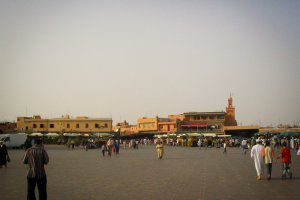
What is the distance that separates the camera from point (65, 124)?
87.3 m

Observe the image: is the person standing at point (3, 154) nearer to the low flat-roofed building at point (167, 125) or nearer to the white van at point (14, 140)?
the white van at point (14, 140)

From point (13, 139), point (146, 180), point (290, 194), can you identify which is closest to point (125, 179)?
point (146, 180)

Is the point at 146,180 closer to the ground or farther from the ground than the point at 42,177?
closer to the ground

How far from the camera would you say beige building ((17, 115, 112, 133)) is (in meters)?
86.6

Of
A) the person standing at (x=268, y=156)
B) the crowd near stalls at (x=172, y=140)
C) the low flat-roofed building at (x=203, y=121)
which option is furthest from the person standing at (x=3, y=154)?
the low flat-roofed building at (x=203, y=121)

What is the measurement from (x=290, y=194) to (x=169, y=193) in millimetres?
3138

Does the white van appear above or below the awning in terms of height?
below

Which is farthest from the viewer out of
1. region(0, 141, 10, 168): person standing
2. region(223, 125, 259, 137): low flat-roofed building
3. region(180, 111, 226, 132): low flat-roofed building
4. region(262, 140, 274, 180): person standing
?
region(180, 111, 226, 132): low flat-roofed building

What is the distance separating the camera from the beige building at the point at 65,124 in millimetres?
86625

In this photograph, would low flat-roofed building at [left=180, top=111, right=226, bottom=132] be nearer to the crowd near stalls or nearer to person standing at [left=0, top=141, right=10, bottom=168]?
the crowd near stalls

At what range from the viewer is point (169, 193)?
10305 millimetres

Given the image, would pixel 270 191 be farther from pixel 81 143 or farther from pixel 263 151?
pixel 81 143

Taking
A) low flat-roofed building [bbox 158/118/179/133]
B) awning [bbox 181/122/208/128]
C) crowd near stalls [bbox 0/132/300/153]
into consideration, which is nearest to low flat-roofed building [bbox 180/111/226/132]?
awning [bbox 181/122/208/128]

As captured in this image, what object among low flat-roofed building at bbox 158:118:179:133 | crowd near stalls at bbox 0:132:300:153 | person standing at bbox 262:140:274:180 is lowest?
crowd near stalls at bbox 0:132:300:153
